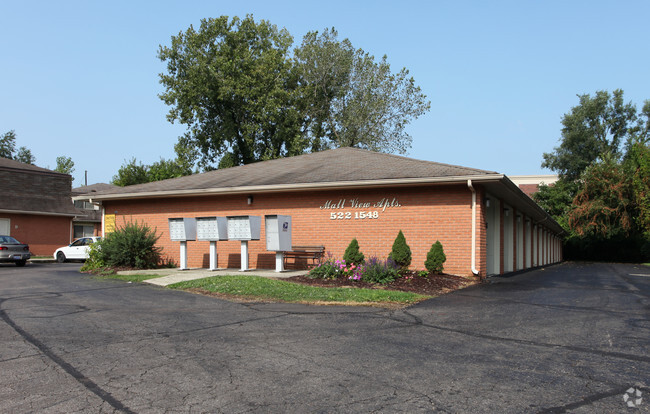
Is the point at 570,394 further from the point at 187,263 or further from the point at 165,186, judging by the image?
the point at 165,186

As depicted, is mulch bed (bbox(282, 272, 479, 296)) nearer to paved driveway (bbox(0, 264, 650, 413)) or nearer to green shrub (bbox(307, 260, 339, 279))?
green shrub (bbox(307, 260, 339, 279))

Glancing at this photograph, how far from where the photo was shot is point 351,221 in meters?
16.8

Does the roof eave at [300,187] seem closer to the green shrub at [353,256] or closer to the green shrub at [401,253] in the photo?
the green shrub at [401,253]

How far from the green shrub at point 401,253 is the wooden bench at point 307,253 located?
2.93 meters

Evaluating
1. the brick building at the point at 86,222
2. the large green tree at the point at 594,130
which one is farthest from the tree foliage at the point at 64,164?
the large green tree at the point at 594,130

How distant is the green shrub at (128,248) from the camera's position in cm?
1808

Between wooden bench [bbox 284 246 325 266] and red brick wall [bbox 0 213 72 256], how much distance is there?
25809mm

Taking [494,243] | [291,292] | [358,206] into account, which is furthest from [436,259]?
[494,243]

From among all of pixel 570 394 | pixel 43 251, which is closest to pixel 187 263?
pixel 570 394

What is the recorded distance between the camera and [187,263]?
790 inches

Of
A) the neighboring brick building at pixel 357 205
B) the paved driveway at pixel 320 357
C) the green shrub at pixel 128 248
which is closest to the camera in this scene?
the paved driveway at pixel 320 357

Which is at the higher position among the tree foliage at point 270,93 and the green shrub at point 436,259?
the tree foliage at point 270,93

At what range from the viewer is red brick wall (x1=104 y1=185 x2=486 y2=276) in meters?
15.1

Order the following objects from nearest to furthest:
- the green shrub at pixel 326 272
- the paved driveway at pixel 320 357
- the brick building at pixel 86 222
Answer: the paved driveway at pixel 320 357 < the green shrub at pixel 326 272 < the brick building at pixel 86 222
